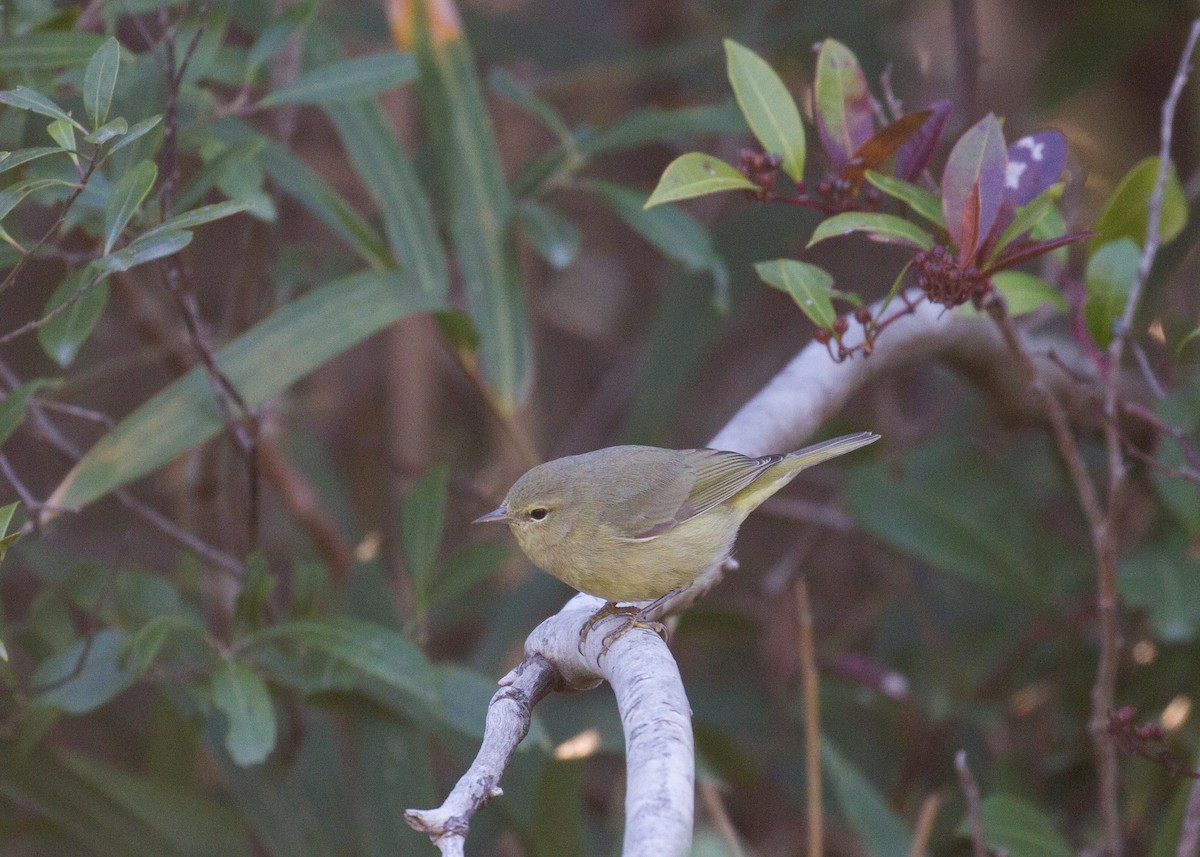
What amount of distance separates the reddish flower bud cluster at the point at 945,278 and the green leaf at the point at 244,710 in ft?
5.61

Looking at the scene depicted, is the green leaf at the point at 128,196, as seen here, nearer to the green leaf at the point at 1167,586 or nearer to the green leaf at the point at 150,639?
the green leaf at the point at 150,639

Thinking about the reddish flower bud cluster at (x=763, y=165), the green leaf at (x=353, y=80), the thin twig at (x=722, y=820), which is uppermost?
the green leaf at (x=353, y=80)

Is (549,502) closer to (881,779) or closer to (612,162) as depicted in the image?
(881,779)

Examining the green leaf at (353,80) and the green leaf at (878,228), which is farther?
the green leaf at (353,80)

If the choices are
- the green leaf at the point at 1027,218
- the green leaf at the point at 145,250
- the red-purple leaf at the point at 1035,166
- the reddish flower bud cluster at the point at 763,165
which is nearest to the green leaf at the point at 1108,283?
the red-purple leaf at the point at 1035,166

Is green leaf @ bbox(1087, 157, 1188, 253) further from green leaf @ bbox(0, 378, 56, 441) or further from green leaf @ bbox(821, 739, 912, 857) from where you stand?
green leaf @ bbox(0, 378, 56, 441)

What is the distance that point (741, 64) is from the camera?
7.93 ft

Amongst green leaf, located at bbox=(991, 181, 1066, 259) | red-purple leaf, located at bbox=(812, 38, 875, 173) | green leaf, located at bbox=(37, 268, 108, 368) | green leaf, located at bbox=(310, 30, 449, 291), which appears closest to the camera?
green leaf, located at bbox=(991, 181, 1066, 259)

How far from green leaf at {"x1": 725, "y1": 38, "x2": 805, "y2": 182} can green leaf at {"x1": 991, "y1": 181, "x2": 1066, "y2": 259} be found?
1.35 feet

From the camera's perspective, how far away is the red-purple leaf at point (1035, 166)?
2.29 meters

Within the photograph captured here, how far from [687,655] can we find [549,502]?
3.00m

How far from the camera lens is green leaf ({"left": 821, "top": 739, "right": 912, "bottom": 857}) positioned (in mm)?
3212

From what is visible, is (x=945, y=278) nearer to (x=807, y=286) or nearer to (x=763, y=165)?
(x=807, y=286)

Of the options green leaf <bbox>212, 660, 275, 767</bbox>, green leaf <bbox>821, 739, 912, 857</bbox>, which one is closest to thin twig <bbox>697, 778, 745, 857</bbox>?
green leaf <bbox>821, 739, 912, 857</bbox>
